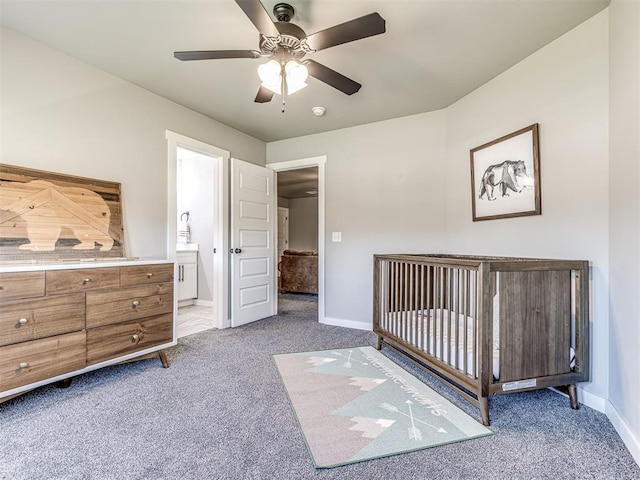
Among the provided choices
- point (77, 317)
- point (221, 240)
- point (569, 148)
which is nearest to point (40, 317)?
point (77, 317)

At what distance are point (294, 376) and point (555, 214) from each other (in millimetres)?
2142

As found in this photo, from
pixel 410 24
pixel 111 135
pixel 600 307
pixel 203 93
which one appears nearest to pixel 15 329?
pixel 111 135

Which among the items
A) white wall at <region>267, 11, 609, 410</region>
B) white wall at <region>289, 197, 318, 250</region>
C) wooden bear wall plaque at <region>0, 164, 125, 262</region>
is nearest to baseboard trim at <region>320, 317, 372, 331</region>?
white wall at <region>267, 11, 609, 410</region>

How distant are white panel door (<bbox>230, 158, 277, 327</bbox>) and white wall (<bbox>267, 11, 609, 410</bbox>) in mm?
617

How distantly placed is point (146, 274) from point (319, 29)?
212cm

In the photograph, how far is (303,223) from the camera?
8992mm

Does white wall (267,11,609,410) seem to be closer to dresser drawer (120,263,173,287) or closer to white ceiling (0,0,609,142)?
white ceiling (0,0,609,142)

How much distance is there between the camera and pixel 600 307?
72.2 inches

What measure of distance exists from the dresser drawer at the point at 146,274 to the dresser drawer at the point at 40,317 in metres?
0.29

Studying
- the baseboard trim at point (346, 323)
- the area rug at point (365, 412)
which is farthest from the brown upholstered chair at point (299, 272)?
the area rug at point (365, 412)

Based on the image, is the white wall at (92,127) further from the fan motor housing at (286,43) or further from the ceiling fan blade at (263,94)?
the fan motor housing at (286,43)

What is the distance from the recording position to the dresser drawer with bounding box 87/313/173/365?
6.74ft

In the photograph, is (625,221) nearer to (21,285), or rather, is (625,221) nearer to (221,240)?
(21,285)

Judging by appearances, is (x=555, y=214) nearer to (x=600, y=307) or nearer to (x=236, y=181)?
(x=600, y=307)
